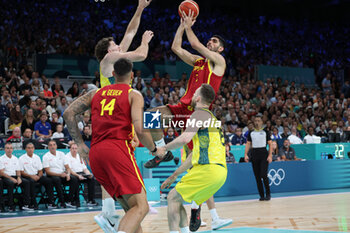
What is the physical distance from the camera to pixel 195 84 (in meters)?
8.34

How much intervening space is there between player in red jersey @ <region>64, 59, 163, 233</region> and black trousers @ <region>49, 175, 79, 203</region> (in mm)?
8063

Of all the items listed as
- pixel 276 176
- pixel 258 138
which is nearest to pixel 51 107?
pixel 258 138

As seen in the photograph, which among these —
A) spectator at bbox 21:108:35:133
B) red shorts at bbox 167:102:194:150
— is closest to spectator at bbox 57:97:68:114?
spectator at bbox 21:108:35:133

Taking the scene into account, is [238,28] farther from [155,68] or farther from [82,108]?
[82,108]

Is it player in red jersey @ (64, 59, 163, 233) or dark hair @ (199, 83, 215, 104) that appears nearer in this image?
player in red jersey @ (64, 59, 163, 233)

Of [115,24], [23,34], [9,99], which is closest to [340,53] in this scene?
[115,24]

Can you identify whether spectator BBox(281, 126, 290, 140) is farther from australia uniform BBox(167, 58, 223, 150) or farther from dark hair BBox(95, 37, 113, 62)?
dark hair BBox(95, 37, 113, 62)

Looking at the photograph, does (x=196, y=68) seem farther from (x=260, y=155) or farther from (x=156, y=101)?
(x=156, y=101)

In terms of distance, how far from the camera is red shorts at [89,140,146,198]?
17.5 ft

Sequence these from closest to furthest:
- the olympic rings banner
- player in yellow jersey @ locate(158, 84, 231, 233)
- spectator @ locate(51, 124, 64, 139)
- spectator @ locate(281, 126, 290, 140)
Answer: player in yellow jersey @ locate(158, 84, 231, 233) < spectator @ locate(51, 124, 64, 139) < the olympic rings banner < spectator @ locate(281, 126, 290, 140)

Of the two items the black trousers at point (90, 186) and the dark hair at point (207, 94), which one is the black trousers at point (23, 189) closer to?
the black trousers at point (90, 186)

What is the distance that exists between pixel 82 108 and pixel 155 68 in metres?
15.9

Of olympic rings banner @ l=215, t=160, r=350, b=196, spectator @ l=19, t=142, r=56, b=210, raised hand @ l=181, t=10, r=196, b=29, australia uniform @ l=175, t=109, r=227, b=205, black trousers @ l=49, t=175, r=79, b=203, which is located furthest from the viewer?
olympic rings banner @ l=215, t=160, r=350, b=196

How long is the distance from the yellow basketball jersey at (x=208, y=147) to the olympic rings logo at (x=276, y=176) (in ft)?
31.1
